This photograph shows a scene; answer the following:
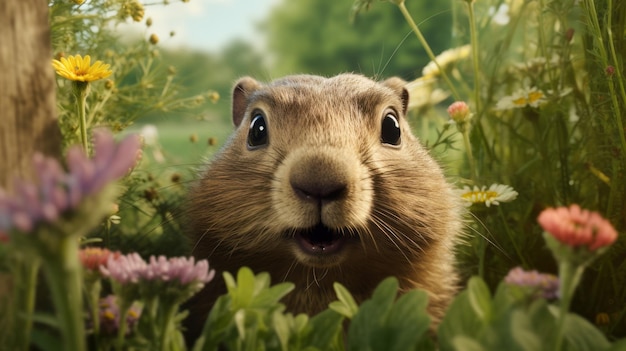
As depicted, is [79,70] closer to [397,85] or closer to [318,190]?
[318,190]

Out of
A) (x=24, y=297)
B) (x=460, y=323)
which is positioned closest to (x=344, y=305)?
(x=460, y=323)

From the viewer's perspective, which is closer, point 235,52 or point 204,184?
point 204,184

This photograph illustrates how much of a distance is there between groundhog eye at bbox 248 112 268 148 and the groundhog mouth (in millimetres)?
495

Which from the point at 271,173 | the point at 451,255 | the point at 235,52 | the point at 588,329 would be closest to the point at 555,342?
the point at 588,329

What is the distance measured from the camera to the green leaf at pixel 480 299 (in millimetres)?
1373

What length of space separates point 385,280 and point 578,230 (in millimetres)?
485

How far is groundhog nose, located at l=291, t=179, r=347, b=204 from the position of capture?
6.37ft

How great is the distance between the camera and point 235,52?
30.3m

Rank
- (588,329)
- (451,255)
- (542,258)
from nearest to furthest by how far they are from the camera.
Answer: (588,329) → (451,255) → (542,258)

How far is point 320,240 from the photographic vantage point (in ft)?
7.04

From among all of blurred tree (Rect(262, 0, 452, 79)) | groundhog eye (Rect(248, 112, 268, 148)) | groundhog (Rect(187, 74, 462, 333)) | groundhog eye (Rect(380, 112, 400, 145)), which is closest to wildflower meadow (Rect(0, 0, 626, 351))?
groundhog (Rect(187, 74, 462, 333))

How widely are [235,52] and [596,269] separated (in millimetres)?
28745

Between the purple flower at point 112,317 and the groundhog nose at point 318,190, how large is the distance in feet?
1.93

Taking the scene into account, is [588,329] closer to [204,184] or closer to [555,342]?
[555,342]
